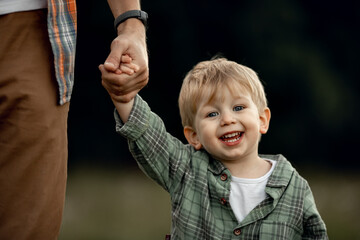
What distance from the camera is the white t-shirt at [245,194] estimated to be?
96.5 inches

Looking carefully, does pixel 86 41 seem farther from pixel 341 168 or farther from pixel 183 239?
pixel 183 239

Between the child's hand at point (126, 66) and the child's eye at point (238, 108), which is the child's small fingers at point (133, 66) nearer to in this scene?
the child's hand at point (126, 66)

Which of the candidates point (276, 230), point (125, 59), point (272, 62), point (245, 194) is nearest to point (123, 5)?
point (125, 59)

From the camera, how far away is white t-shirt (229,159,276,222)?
2451 millimetres

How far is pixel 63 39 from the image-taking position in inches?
79.9

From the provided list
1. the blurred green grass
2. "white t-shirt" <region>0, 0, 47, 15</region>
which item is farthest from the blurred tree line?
"white t-shirt" <region>0, 0, 47, 15</region>

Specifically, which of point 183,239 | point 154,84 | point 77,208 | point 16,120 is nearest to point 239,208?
point 183,239

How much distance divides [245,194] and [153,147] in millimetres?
394

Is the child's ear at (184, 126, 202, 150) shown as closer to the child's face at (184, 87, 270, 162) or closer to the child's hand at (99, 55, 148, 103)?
the child's face at (184, 87, 270, 162)

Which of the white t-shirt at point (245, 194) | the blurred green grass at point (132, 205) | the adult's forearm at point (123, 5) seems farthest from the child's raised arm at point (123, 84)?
the blurred green grass at point (132, 205)

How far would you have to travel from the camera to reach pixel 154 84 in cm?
653

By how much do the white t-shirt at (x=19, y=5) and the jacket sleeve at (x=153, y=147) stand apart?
0.55 meters

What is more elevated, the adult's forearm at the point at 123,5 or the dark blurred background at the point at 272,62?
the adult's forearm at the point at 123,5

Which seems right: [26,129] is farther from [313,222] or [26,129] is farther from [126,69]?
[313,222]
